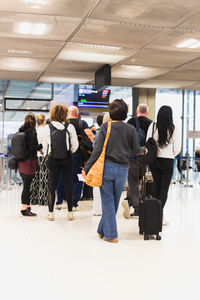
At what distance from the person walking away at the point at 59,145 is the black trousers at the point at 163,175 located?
1192 millimetres

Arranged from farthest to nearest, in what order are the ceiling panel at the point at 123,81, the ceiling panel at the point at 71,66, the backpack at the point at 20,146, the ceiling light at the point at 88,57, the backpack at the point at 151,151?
the ceiling panel at the point at 123,81 → the ceiling panel at the point at 71,66 → the ceiling light at the point at 88,57 → the backpack at the point at 20,146 → the backpack at the point at 151,151

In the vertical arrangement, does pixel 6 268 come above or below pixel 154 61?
below

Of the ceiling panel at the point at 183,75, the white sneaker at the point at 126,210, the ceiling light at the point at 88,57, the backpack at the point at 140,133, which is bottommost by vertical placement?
the white sneaker at the point at 126,210

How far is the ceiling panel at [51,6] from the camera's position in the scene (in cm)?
509

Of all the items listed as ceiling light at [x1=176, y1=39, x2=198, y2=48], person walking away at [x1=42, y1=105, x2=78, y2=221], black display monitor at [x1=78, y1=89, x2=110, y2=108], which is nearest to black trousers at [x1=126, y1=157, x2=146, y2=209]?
person walking away at [x1=42, y1=105, x2=78, y2=221]

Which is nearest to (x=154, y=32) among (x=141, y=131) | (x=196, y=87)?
(x=141, y=131)

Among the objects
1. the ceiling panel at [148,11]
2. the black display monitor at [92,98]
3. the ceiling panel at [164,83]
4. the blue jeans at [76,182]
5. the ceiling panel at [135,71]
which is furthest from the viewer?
the ceiling panel at [164,83]

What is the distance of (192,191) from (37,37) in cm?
526

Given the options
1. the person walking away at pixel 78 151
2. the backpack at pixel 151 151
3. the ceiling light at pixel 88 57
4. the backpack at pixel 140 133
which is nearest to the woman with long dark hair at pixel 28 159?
the person walking away at pixel 78 151

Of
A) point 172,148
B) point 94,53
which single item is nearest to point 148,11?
point 172,148

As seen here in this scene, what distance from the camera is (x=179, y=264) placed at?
154 inches

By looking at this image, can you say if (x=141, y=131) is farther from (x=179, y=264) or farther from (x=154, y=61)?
(x=154, y=61)

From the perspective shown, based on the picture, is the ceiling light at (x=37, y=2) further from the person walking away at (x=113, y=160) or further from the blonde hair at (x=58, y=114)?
→ the person walking away at (x=113, y=160)

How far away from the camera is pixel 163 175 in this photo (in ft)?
17.8
